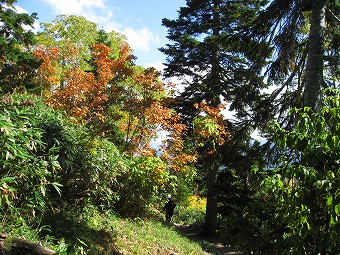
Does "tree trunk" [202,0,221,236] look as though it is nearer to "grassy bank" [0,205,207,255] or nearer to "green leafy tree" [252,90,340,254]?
"grassy bank" [0,205,207,255]

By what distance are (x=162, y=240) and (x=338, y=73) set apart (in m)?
5.50

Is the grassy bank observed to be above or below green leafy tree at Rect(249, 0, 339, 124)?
below

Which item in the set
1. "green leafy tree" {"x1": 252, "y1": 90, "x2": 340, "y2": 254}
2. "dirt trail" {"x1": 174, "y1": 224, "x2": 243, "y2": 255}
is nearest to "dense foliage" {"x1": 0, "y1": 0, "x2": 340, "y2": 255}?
"green leafy tree" {"x1": 252, "y1": 90, "x2": 340, "y2": 254}

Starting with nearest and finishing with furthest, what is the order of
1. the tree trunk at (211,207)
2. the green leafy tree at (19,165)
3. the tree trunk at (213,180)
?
the green leafy tree at (19,165) → the tree trunk at (213,180) → the tree trunk at (211,207)

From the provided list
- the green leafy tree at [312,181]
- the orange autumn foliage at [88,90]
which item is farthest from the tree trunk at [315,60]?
the orange autumn foliage at [88,90]

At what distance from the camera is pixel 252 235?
13.3 feet

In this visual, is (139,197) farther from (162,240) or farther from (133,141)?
(133,141)

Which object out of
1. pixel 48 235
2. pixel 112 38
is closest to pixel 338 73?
pixel 48 235

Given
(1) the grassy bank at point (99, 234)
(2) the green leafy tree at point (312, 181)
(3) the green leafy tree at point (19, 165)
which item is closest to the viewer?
(2) the green leafy tree at point (312, 181)

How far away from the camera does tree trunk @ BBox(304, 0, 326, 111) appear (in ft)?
18.7

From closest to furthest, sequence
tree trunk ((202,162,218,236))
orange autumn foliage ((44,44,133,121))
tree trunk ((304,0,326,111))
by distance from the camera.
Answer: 1. tree trunk ((304,0,326,111))
2. orange autumn foliage ((44,44,133,121))
3. tree trunk ((202,162,218,236))

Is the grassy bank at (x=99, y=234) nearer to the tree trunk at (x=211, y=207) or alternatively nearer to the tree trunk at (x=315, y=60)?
the tree trunk at (x=315, y=60)

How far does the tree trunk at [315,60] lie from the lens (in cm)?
570

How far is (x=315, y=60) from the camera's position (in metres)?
5.87
